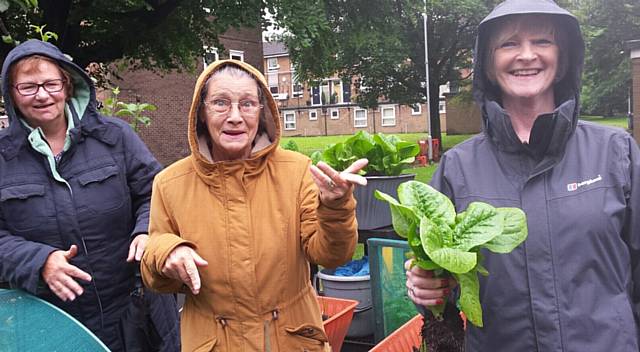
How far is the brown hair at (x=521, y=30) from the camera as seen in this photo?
5.79ft

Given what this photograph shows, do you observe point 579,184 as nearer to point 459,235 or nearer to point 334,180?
point 459,235

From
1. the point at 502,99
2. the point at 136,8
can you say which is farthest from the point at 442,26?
the point at 502,99

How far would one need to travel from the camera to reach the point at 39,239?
2.25 metres

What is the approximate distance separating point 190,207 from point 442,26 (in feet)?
83.7

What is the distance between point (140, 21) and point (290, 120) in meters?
45.8

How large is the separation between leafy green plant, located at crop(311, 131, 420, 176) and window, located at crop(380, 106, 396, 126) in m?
48.5

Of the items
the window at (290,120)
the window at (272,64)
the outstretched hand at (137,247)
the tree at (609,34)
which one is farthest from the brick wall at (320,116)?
the outstretched hand at (137,247)

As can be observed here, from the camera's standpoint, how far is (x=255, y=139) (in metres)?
2.03

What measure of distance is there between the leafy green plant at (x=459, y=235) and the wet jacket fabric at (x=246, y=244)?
0.77ft

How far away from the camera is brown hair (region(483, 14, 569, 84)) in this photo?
1765 mm

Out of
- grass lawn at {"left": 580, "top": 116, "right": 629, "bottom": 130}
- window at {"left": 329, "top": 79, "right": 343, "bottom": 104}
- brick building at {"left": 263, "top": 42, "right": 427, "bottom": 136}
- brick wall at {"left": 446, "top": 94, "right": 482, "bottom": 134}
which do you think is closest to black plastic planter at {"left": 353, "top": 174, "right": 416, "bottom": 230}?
grass lawn at {"left": 580, "top": 116, "right": 629, "bottom": 130}

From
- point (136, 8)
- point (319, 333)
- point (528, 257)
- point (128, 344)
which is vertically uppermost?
point (136, 8)

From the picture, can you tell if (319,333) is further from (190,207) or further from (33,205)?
(33,205)

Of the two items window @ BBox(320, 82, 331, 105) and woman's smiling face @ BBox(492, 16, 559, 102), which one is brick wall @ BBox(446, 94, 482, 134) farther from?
woman's smiling face @ BBox(492, 16, 559, 102)
